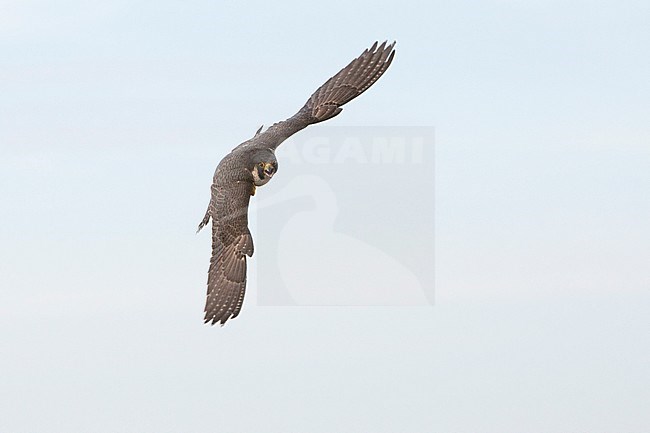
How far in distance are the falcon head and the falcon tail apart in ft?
7.50

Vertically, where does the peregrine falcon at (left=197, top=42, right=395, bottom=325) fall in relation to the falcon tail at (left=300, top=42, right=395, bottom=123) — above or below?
below

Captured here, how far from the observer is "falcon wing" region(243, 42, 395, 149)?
21.0m

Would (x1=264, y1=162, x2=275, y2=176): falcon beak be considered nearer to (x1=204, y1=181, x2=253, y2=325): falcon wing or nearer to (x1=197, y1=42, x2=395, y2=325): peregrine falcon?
(x1=197, y1=42, x2=395, y2=325): peregrine falcon

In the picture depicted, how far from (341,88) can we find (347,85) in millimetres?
152

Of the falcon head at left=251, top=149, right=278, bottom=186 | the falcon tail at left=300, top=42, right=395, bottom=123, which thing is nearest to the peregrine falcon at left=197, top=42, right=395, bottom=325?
the falcon head at left=251, top=149, right=278, bottom=186

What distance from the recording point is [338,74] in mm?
21469

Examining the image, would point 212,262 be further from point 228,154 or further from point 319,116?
point 319,116

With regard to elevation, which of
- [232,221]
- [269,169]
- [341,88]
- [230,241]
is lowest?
[230,241]

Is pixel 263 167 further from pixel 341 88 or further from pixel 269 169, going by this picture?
pixel 341 88

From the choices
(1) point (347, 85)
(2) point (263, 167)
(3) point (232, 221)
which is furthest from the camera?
(1) point (347, 85)

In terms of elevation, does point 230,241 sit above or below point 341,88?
below

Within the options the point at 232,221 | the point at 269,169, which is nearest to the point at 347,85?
the point at 269,169

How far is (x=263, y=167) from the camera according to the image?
19031 mm

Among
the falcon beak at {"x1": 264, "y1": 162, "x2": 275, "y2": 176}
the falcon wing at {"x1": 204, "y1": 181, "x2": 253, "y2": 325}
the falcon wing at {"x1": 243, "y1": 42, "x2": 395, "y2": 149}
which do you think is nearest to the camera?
the falcon beak at {"x1": 264, "y1": 162, "x2": 275, "y2": 176}
